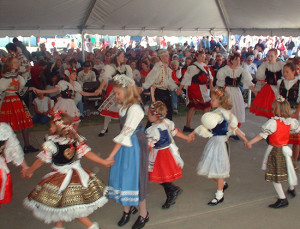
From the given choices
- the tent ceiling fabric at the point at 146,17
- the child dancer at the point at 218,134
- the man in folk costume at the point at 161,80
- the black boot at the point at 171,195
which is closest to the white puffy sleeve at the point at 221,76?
the man in folk costume at the point at 161,80

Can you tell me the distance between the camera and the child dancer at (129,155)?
347 centimetres

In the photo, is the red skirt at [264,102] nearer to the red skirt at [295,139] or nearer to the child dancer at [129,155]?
the red skirt at [295,139]

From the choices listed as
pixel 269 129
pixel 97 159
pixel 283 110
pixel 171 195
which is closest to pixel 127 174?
pixel 97 159

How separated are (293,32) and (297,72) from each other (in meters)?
6.54

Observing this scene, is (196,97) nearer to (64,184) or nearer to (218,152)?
(218,152)

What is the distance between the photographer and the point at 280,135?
406cm

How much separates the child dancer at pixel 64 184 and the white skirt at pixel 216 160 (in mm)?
1362

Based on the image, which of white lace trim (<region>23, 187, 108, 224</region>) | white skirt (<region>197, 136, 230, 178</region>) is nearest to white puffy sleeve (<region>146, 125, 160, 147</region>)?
white skirt (<region>197, 136, 230, 178</region>)

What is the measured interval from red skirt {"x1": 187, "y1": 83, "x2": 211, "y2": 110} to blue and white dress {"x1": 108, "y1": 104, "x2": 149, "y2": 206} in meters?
4.12

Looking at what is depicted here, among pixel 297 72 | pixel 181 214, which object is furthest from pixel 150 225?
pixel 297 72

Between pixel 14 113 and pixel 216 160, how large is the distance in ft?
11.9

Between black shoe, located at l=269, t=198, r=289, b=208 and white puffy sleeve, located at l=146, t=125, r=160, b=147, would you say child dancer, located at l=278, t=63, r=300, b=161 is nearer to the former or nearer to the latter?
black shoe, located at l=269, t=198, r=289, b=208

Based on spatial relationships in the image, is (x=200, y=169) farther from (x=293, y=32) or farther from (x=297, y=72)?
(x=293, y=32)

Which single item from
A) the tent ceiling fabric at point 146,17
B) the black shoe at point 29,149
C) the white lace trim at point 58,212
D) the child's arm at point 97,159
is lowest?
the black shoe at point 29,149
